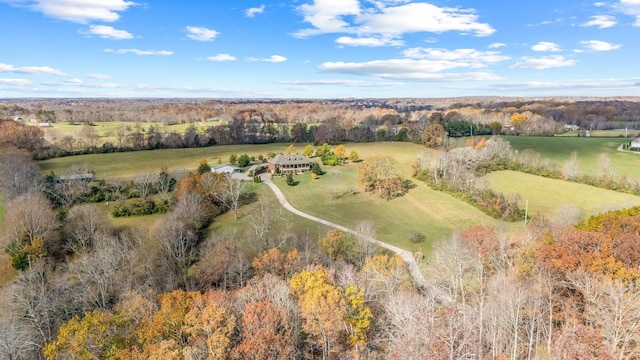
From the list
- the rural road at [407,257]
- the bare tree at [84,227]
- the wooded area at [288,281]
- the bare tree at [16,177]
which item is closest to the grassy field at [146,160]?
the wooded area at [288,281]

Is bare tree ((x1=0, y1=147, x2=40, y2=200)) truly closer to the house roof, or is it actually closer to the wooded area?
the wooded area

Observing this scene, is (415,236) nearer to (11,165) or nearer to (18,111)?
(11,165)

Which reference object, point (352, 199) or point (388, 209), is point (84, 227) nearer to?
point (352, 199)

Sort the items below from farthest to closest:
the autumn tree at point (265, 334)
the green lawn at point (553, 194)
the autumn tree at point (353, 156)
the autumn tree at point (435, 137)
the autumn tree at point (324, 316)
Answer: the autumn tree at point (435, 137)
the autumn tree at point (353, 156)
the green lawn at point (553, 194)
the autumn tree at point (324, 316)
the autumn tree at point (265, 334)

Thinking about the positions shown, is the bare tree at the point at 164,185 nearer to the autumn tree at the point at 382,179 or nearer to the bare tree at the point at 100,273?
the bare tree at the point at 100,273

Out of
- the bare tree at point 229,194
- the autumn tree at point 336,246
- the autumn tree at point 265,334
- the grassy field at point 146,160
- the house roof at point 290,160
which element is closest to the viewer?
the autumn tree at point 265,334

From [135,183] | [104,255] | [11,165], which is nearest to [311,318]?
[104,255]

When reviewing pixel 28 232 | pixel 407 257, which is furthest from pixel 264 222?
pixel 28 232
